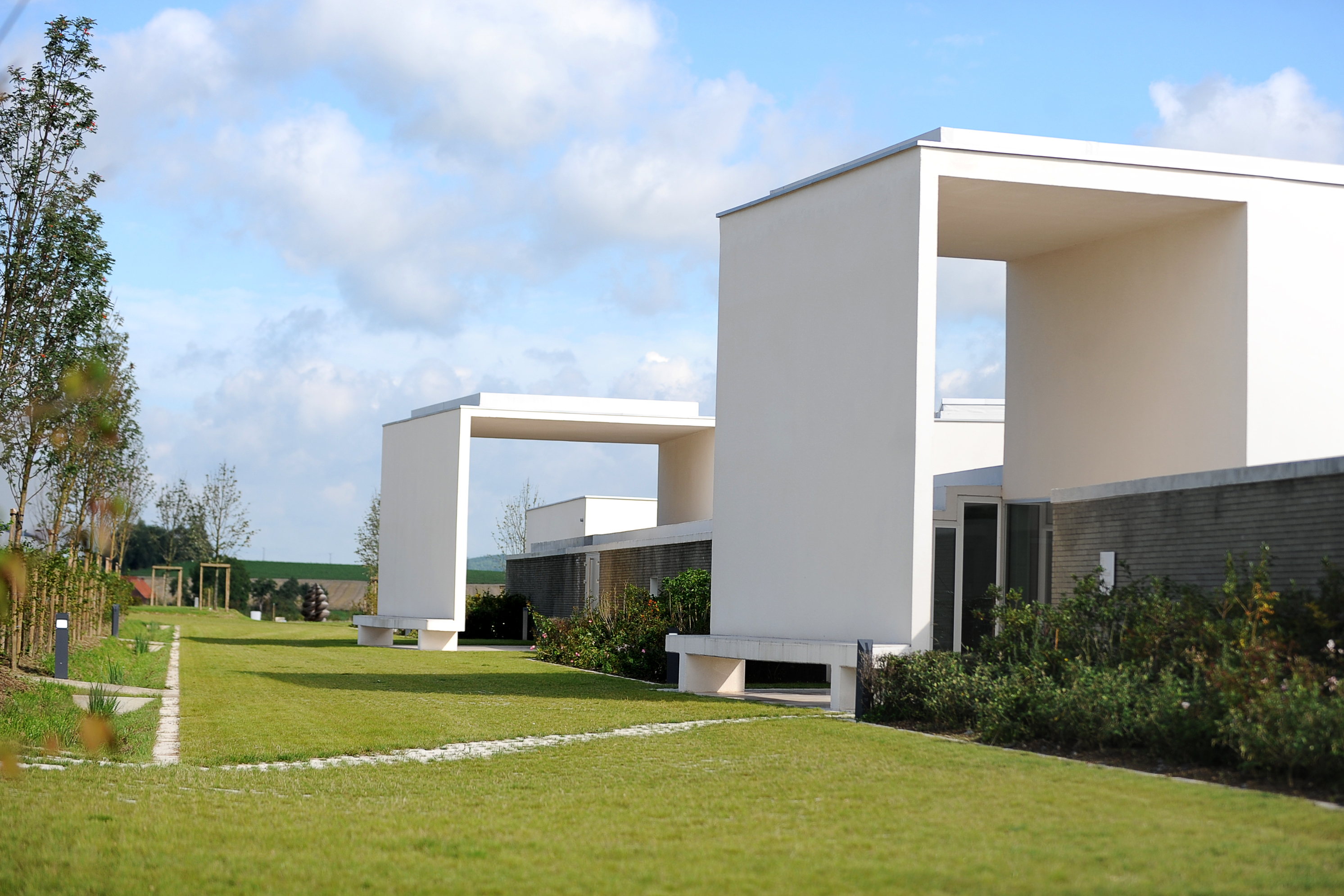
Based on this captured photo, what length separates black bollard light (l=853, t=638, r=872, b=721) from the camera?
12.8 meters

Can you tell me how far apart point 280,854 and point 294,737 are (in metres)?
5.62

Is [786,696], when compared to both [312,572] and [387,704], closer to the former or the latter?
[387,704]

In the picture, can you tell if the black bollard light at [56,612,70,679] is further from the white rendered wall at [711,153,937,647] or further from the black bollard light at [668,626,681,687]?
the white rendered wall at [711,153,937,647]

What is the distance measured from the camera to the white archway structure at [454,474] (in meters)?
29.9

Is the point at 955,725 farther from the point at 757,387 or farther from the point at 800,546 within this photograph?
the point at 757,387

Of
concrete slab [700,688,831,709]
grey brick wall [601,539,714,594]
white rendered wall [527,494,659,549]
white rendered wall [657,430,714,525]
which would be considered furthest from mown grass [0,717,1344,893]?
white rendered wall [527,494,659,549]

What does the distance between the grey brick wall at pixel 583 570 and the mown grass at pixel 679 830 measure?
1096 cm

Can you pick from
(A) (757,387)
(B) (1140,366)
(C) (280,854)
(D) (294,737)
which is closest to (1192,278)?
(B) (1140,366)

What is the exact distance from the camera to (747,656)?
16.0 metres

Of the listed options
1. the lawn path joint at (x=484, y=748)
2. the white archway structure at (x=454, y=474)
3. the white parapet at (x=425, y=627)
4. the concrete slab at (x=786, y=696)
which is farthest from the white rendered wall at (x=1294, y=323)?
the white parapet at (x=425, y=627)

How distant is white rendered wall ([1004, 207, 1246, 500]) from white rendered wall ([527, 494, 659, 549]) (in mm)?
21633

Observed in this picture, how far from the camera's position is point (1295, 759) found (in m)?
7.49

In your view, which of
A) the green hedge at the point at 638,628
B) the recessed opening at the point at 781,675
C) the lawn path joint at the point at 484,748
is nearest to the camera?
the lawn path joint at the point at 484,748

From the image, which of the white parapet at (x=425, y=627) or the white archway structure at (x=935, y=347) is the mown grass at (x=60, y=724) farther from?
the white parapet at (x=425, y=627)
